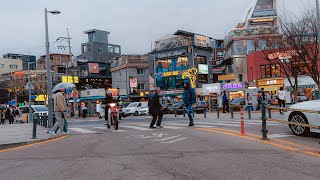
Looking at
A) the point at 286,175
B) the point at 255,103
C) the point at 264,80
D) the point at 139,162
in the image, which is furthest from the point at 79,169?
the point at 264,80

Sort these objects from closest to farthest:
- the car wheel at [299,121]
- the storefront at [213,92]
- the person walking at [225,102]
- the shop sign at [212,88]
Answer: the car wheel at [299,121] → the person walking at [225,102] → the storefront at [213,92] → the shop sign at [212,88]

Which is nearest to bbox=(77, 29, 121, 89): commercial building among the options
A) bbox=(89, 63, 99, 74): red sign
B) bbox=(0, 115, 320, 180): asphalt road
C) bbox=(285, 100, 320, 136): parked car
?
bbox=(89, 63, 99, 74): red sign

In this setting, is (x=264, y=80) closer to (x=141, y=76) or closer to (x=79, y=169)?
(x=141, y=76)

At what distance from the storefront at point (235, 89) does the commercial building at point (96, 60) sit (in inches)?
1511

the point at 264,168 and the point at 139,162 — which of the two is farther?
the point at 139,162

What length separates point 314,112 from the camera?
9.37 metres

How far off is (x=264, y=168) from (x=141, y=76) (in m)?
60.8

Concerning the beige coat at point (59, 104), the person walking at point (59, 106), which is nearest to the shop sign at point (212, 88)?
the person walking at point (59, 106)

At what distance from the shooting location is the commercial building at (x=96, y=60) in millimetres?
77625

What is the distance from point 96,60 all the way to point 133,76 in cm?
2004

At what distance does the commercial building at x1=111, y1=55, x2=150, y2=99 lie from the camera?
65000mm

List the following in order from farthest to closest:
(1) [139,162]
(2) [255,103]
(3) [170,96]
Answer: (3) [170,96]
(2) [255,103]
(1) [139,162]

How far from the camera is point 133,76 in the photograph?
2591 inches

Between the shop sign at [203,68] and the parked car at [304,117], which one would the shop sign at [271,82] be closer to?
the shop sign at [203,68]
